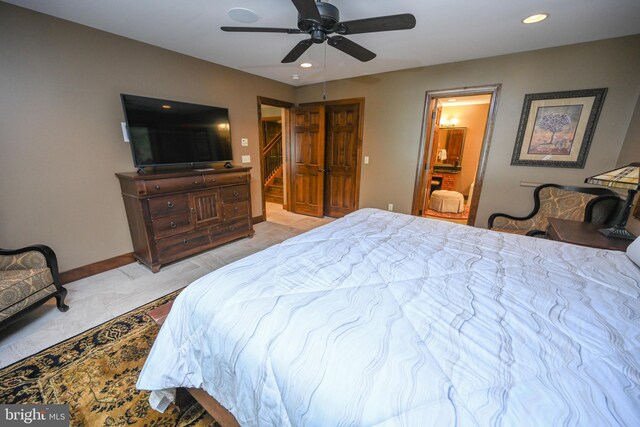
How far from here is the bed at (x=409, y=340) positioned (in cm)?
62

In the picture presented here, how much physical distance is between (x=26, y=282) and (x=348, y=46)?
9.80ft

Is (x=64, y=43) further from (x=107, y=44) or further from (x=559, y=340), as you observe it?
(x=559, y=340)

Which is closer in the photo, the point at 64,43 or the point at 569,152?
the point at 64,43

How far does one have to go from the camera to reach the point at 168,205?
268 cm

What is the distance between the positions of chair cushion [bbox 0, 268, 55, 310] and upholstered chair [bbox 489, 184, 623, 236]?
4408 millimetres

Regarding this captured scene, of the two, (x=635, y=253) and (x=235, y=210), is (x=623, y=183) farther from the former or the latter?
(x=235, y=210)

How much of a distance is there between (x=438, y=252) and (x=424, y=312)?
0.67 m

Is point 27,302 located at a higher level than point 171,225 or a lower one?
lower

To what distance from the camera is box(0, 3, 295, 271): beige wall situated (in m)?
2.08

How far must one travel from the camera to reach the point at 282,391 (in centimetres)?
76

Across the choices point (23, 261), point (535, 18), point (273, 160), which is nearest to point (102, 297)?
point (23, 261)

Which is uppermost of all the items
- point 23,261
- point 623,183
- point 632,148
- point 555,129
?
point 555,129

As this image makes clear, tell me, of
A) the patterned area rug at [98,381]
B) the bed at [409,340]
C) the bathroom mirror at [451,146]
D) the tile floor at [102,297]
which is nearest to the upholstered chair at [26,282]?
the tile floor at [102,297]

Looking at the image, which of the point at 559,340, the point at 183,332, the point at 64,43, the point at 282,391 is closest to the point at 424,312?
the point at 559,340
